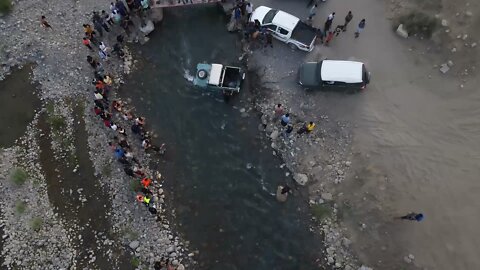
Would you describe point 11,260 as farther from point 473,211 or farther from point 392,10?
point 392,10

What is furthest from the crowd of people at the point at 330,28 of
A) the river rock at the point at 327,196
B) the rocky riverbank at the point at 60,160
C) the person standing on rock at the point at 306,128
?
the rocky riverbank at the point at 60,160

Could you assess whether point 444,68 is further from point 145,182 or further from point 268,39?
point 145,182

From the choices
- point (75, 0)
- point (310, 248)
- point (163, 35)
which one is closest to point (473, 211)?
point (310, 248)

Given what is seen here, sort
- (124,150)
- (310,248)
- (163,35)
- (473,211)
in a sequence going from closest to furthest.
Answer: (473,211) → (310,248) → (124,150) → (163,35)

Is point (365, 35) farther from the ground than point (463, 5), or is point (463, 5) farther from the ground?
point (463, 5)

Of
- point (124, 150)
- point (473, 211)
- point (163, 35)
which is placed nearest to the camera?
point (473, 211)

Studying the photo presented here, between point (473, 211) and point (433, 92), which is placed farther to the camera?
point (433, 92)

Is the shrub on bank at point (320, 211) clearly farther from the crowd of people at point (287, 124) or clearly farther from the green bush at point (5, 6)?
the green bush at point (5, 6)

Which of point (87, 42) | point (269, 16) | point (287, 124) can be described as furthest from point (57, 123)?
point (269, 16)
